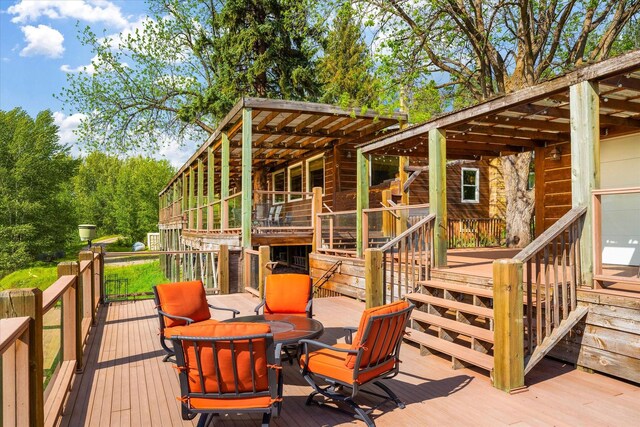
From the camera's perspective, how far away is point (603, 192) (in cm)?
439

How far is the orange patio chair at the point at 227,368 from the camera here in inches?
112

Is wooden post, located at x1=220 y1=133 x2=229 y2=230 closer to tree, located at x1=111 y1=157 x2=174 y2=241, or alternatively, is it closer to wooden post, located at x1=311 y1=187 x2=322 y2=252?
wooden post, located at x1=311 y1=187 x2=322 y2=252

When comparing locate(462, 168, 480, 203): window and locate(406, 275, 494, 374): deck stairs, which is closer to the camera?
locate(406, 275, 494, 374): deck stairs

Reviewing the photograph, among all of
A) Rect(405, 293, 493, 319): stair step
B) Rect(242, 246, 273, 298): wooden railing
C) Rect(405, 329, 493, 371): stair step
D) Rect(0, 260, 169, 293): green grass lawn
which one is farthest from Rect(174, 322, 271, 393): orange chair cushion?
Rect(0, 260, 169, 293): green grass lawn

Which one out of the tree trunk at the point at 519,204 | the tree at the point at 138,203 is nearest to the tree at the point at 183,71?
the tree trunk at the point at 519,204

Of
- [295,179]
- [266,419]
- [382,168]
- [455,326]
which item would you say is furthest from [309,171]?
[266,419]

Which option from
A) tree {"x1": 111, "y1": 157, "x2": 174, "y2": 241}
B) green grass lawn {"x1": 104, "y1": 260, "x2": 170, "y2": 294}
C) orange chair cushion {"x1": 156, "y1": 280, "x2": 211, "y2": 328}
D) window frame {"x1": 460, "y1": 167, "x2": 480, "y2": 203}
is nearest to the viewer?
orange chair cushion {"x1": 156, "y1": 280, "x2": 211, "y2": 328}

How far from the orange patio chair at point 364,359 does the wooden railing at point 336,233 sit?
6.03m

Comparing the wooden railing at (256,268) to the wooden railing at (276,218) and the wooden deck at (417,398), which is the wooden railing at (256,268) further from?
the wooden deck at (417,398)

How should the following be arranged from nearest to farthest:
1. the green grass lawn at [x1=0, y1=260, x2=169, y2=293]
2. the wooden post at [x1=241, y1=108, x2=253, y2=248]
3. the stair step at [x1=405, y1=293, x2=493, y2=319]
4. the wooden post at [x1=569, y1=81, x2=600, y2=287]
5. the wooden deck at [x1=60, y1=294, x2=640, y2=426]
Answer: the wooden deck at [x1=60, y1=294, x2=640, y2=426]
the wooden post at [x1=569, y1=81, x2=600, y2=287]
the stair step at [x1=405, y1=293, x2=493, y2=319]
the wooden post at [x1=241, y1=108, x2=253, y2=248]
the green grass lawn at [x1=0, y1=260, x2=169, y2=293]

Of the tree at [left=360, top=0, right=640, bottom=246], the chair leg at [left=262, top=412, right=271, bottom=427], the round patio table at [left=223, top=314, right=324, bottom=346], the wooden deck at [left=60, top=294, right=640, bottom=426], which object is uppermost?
the tree at [left=360, top=0, right=640, bottom=246]

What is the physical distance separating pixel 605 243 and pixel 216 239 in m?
9.47

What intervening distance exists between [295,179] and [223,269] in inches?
309

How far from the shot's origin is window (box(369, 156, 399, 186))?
1443 centimetres
